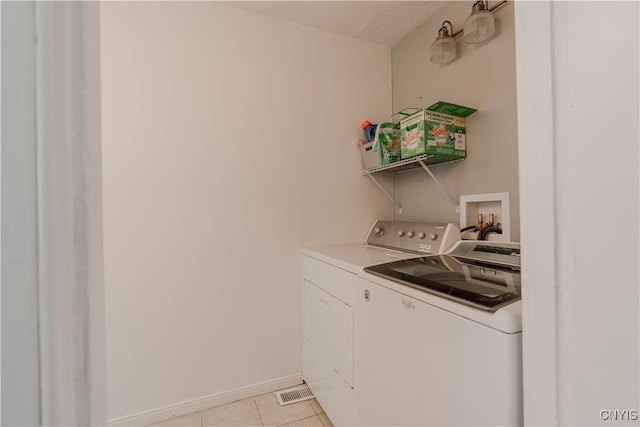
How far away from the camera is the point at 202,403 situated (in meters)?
1.64

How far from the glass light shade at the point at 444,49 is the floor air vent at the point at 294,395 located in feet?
7.57

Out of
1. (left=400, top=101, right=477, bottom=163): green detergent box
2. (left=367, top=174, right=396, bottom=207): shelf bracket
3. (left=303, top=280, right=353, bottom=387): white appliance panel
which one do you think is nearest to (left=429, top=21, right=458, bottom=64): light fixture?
(left=400, top=101, right=477, bottom=163): green detergent box

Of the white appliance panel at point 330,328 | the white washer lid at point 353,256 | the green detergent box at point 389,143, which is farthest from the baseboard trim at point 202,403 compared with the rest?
the green detergent box at point 389,143

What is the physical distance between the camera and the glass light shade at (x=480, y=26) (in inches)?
56.6

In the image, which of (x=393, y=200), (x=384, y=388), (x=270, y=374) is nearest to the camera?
(x=384, y=388)

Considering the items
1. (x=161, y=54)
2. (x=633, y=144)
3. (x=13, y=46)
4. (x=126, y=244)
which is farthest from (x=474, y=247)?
(x=161, y=54)

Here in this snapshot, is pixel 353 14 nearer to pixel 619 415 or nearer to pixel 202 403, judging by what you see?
pixel 619 415

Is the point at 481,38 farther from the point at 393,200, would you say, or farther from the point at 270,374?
the point at 270,374

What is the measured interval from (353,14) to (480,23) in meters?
0.81

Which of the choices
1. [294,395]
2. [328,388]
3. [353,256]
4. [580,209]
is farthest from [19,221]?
[294,395]

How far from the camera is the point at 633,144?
396mm

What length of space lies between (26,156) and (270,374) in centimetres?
188

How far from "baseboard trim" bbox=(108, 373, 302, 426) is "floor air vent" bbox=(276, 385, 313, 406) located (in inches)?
1.3

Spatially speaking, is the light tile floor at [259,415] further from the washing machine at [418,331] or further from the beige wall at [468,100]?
the beige wall at [468,100]
